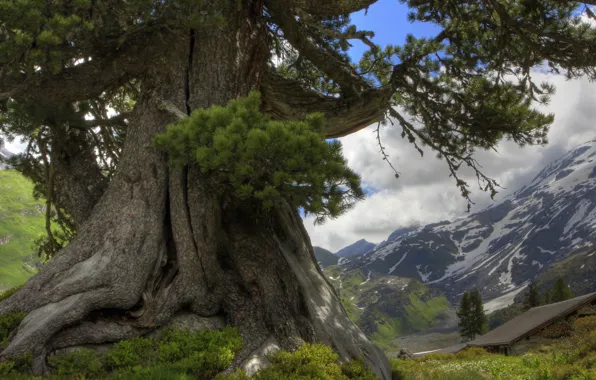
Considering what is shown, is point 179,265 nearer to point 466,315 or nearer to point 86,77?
point 86,77

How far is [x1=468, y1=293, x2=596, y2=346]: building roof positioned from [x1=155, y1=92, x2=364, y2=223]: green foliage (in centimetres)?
3862

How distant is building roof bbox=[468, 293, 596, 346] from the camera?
122ft

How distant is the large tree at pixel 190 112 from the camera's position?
722 centimetres

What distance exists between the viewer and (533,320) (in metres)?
40.5

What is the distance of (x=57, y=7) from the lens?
7066 millimetres

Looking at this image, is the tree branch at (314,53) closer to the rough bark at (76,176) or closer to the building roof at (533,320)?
the rough bark at (76,176)

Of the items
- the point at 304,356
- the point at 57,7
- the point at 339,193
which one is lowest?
the point at 304,356

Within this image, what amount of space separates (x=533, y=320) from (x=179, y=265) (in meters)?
42.0

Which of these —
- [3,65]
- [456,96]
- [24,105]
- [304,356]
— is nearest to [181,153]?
[3,65]

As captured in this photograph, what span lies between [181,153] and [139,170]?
6.26 feet

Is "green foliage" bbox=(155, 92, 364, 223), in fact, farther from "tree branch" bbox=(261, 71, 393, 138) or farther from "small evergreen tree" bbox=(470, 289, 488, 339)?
"small evergreen tree" bbox=(470, 289, 488, 339)

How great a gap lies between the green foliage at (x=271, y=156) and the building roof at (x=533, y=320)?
38.6 meters

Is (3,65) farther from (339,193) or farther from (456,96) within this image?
(456,96)

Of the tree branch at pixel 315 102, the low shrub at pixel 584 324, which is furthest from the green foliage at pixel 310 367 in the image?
the low shrub at pixel 584 324
